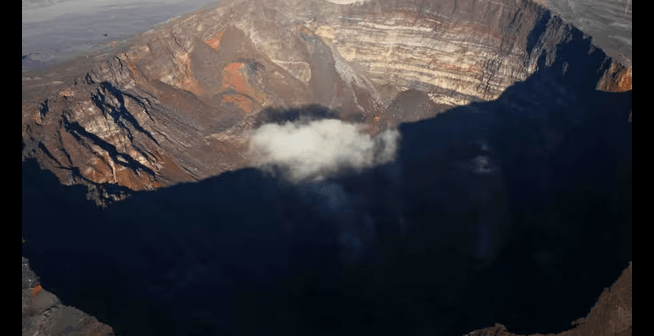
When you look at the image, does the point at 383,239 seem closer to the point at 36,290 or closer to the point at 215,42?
the point at 36,290

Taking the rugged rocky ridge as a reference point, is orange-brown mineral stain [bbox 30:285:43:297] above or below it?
below

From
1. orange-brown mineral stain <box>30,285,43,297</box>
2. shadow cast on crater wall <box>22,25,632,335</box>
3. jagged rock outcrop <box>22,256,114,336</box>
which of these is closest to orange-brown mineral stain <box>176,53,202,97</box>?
shadow cast on crater wall <box>22,25,632,335</box>

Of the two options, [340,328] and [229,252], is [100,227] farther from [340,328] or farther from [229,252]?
[340,328]

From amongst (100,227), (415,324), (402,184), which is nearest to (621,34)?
(402,184)

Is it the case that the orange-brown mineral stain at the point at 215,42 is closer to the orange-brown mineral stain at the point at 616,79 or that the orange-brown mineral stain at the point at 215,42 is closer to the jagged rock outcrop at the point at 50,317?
the jagged rock outcrop at the point at 50,317

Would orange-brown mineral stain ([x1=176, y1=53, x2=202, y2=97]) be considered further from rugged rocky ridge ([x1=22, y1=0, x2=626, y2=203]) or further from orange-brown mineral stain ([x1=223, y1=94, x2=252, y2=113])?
orange-brown mineral stain ([x1=223, y1=94, x2=252, y2=113])

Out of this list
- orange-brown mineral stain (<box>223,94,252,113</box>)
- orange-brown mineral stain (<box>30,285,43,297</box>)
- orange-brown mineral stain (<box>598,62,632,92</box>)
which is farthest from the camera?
orange-brown mineral stain (<box>223,94,252,113</box>)
